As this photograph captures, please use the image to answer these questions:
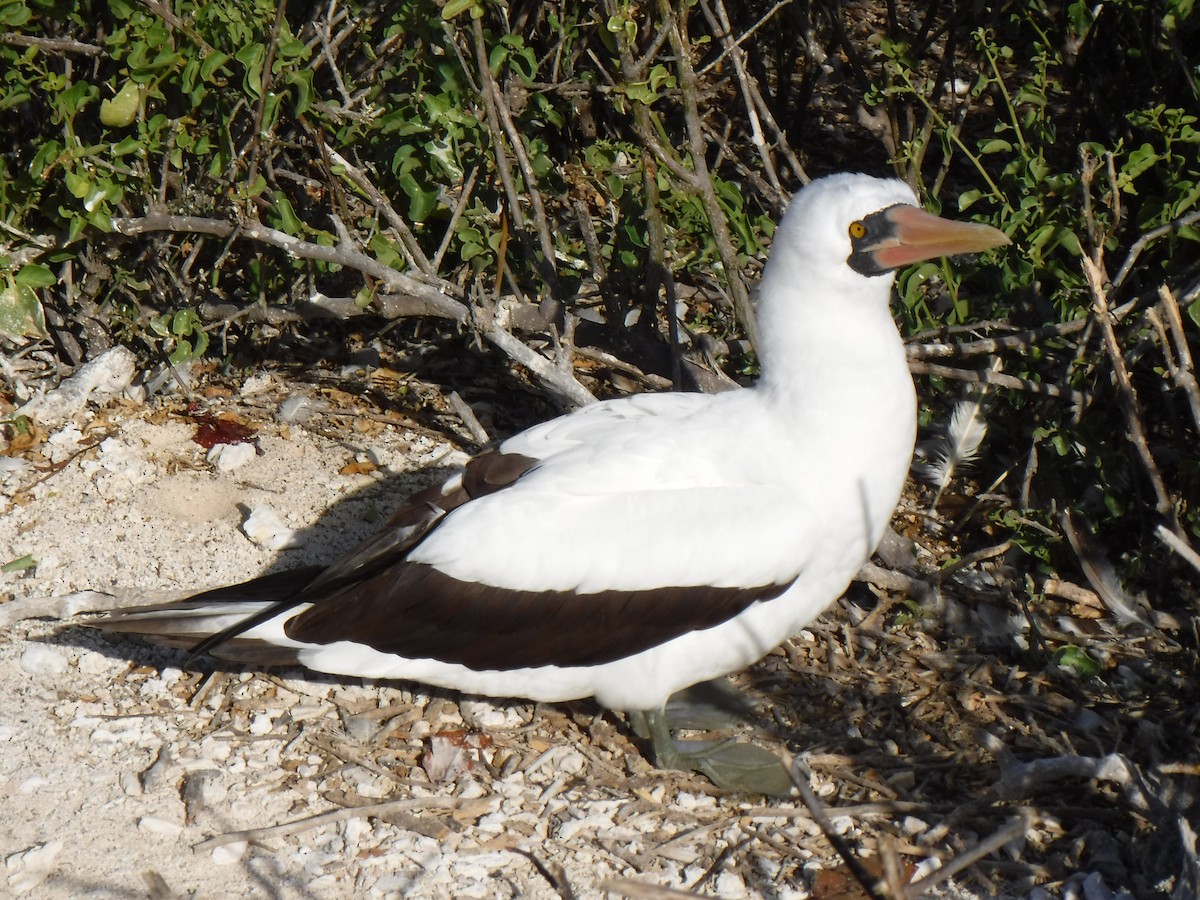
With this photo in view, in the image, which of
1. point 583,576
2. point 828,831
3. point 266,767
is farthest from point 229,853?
point 828,831

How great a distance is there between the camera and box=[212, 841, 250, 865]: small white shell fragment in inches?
118

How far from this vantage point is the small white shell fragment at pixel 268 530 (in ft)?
13.2

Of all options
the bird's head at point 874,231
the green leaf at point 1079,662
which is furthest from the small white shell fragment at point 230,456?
the green leaf at point 1079,662

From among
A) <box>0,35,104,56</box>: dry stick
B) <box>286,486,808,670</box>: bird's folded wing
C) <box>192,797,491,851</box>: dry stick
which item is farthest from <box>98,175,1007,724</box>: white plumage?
<box>0,35,104,56</box>: dry stick

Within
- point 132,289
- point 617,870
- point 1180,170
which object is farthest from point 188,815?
point 1180,170

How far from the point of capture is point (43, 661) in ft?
11.6

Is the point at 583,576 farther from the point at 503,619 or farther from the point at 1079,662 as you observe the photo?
the point at 1079,662

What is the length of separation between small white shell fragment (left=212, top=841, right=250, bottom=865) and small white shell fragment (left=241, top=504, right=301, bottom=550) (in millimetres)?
1171

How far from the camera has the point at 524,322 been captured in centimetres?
432

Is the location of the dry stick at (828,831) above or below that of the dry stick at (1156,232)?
below

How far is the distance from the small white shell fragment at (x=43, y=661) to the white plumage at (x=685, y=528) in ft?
1.83

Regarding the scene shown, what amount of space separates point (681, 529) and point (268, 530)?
1555mm

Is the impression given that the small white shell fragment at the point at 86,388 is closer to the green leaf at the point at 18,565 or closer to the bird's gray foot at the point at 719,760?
the green leaf at the point at 18,565

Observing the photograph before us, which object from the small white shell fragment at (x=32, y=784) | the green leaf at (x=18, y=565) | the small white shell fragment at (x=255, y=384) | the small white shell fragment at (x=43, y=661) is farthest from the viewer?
the small white shell fragment at (x=255, y=384)
